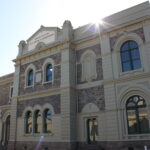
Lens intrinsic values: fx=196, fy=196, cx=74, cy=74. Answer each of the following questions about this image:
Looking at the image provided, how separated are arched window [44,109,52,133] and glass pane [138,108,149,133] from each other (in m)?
8.21

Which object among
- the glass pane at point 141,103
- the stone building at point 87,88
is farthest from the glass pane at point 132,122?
the glass pane at point 141,103

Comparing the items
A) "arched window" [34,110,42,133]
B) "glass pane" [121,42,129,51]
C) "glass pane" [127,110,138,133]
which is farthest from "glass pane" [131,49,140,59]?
"arched window" [34,110,42,133]

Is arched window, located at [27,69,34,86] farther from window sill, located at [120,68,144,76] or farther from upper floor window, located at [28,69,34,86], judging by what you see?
window sill, located at [120,68,144,76]

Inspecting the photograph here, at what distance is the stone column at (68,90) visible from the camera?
16562 mm

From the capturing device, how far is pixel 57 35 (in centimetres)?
2039

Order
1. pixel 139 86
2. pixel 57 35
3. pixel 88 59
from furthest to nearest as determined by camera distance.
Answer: pixel 57 35, pixel 88 59, pixel 139 86

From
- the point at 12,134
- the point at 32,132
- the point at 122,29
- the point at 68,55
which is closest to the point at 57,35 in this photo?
the point at 68,55

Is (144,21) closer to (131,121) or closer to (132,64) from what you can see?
(132,64)

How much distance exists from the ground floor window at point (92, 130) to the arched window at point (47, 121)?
12.1ft

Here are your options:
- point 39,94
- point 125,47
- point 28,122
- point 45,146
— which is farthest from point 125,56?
point 28,122

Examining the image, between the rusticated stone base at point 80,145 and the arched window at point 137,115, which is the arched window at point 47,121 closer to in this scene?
the rusticated stone base at point 80,145

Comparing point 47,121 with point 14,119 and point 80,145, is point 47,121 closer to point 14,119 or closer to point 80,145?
A: point 80,145

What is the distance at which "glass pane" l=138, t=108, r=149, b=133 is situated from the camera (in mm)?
13914

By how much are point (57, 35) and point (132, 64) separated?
8.62 m
